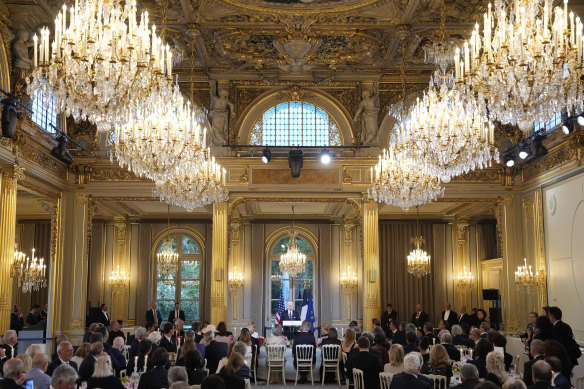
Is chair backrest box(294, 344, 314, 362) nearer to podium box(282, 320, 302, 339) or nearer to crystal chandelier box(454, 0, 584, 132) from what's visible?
podium box(282, 320, 302, 339)

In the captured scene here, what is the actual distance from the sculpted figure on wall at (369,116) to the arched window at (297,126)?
29.8 inches

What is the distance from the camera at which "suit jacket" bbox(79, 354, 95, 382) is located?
7445 millimetres

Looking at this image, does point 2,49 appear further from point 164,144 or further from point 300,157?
point 300,157

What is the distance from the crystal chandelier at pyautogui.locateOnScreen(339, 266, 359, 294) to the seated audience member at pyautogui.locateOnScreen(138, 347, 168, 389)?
1551 cm

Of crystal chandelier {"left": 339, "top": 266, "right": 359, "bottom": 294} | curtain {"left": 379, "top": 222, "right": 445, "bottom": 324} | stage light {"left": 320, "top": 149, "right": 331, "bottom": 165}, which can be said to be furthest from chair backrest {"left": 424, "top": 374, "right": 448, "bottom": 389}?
curtain {"left": 379, "top": 222, "right": 445, "bottom": 324}

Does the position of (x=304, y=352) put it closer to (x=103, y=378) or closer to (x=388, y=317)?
(x=388, y=317)

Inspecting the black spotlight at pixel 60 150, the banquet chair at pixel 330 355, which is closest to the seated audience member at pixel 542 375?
the banquet chair at pixel 330 355

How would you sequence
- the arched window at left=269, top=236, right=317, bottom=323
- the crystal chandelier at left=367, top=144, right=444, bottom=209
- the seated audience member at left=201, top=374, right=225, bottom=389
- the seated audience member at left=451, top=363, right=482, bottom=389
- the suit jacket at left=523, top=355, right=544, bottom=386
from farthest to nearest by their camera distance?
the arched window at left=269, top=236, right=317, bottom=323 < the crystal chandelier at left=367, top=144, right=444, bottom=209 < the suit jacket at left=523, top=355, right=544, bottom=386 < the seated audience member at left=451, top=363, right=482, bottom=389 < the seated audience member at left=201, top=374, right=225, bottom=389

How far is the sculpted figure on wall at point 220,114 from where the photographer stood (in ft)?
51.8

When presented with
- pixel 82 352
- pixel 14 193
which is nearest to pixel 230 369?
pixel 82 352

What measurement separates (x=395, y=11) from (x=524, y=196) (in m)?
6.37

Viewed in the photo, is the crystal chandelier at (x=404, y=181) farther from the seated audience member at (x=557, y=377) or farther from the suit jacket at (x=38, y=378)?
the suit jacket at (x=38, y=378)

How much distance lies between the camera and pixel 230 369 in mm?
6777

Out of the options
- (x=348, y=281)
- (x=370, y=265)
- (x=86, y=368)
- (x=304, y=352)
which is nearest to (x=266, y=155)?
(x=370, y=265)
